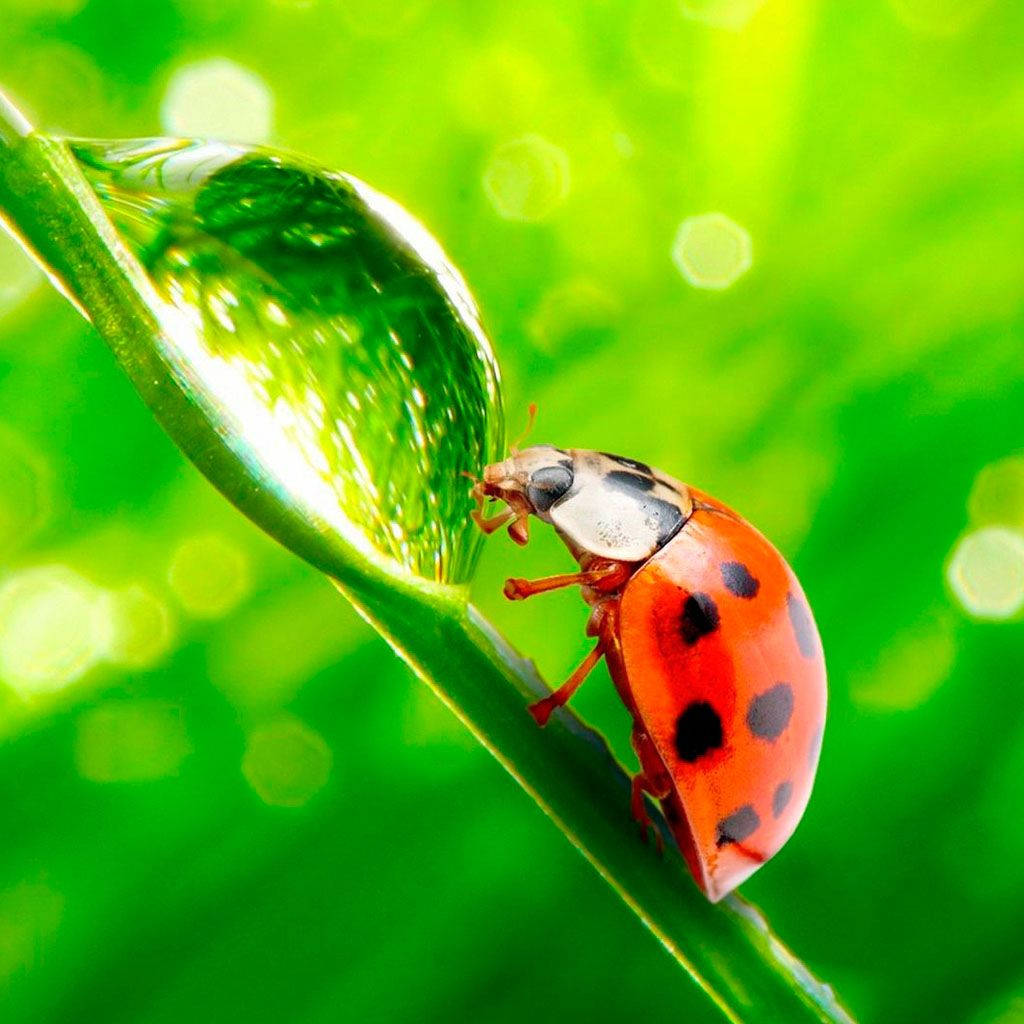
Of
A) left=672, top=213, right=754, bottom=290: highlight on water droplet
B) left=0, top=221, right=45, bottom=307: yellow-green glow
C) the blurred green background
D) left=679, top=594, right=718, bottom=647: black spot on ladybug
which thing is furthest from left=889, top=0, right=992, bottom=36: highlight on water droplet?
left=0, top=221, right=45, bottom=307: yellow-green glow

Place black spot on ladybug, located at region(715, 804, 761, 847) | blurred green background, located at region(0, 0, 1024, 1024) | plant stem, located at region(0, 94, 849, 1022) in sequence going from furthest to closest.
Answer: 1. blurred green background, located at region(0, 0, 1024, 1024)
2. black spot on ladybug, located at region(715, 804, 761, 847)
3. plant stem, located at region(0, 94, 849, 1022)

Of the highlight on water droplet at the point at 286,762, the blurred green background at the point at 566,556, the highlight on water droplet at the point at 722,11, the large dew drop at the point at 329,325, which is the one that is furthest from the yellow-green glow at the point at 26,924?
the highlight on water droplet at the point at 722,11

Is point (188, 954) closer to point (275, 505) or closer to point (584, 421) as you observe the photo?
point (584, 421)

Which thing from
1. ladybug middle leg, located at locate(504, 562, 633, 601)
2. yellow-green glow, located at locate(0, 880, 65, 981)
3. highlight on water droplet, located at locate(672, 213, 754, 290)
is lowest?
Result: yellow-green glow, located at locate(0, 880, 65, 981)

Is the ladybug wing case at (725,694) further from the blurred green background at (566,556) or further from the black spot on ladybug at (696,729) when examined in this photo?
the blurred green background at (566,556)

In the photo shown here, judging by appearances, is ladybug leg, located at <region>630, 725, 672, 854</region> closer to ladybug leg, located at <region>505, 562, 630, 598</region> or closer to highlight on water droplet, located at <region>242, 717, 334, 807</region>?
ladybug leg, located at <region>505, 562, 630, 598</region>
